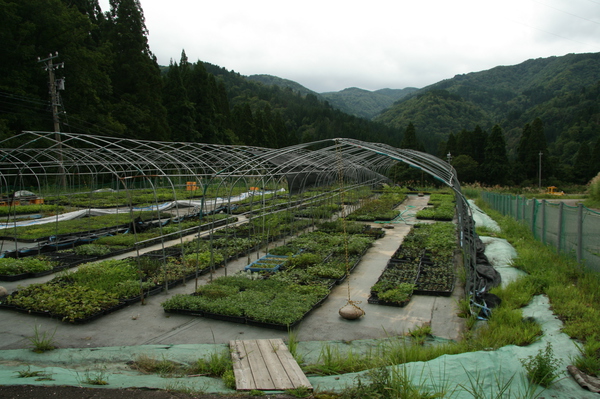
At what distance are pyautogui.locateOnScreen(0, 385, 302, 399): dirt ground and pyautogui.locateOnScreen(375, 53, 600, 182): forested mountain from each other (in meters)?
46.5

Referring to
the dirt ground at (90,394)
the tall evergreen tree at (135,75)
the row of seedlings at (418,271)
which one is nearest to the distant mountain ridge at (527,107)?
the tall evergreen tree at (135,75)

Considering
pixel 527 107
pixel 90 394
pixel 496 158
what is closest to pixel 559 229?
pixel 90 394

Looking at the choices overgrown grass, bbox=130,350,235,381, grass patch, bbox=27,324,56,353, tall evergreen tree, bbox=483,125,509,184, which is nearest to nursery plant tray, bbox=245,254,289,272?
overgrown grass, bbox=130,350,235,381

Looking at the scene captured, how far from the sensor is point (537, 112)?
7000cm

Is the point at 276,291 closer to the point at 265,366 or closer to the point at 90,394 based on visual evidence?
the point at 265,366

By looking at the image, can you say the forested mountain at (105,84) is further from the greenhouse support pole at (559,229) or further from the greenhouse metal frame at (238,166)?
the greenhouse support pole at (559,229)

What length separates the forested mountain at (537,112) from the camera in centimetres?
5300

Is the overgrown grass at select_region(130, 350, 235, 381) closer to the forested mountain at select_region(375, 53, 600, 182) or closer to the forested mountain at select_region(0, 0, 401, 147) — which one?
the forested mountain at select_region(0, 0, 401, 147)

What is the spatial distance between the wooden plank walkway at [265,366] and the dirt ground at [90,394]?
171mm

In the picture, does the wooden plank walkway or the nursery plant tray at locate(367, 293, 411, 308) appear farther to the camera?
the nursery plant tray at locate(367, 293, 411, 308)

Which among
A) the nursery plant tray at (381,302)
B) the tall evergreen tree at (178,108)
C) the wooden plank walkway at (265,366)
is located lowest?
the nursery plant tray at (381,302)

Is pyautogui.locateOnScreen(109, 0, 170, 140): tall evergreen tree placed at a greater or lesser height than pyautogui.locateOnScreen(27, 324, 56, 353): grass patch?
greater

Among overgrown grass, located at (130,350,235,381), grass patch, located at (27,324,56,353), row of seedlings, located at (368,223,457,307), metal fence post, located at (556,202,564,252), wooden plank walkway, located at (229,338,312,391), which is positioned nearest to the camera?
wooden plank walkway, located at (229,338,312,391)

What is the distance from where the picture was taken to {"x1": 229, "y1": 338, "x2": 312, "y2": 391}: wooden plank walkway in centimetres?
414
